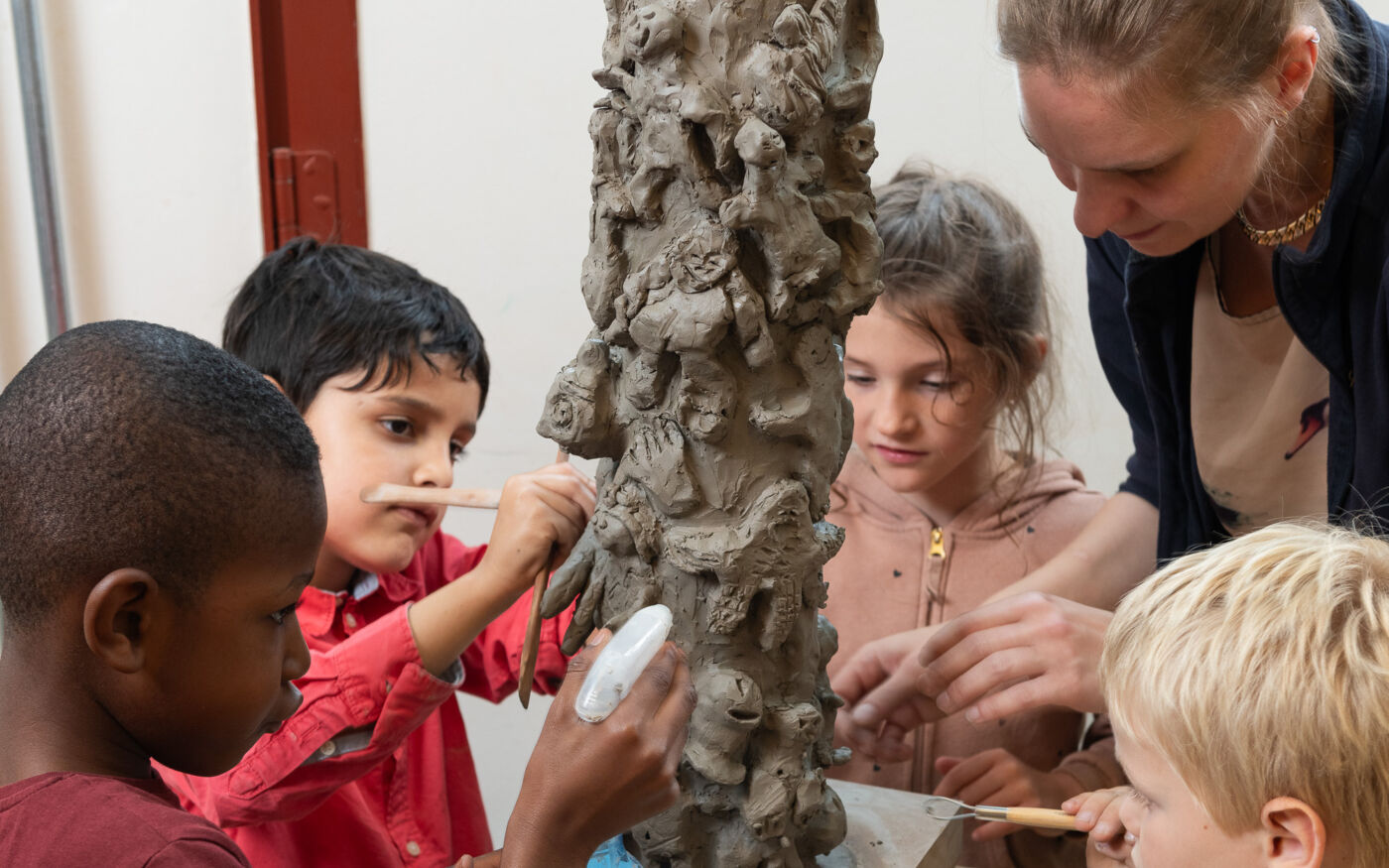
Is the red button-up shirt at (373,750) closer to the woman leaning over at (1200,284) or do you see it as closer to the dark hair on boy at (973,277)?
the woman leaning over at (1200,284)

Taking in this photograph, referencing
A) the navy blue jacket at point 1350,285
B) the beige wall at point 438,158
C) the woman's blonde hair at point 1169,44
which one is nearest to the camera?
the woman's blonde hair at point 1169,44

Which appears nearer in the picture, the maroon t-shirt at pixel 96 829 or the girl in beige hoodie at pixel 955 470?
the maroon t-shirt at pixel 96 829

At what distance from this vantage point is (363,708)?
1220 millimetres

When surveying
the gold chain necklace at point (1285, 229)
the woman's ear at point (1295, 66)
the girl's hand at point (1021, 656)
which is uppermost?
the woman's ear at point (1295, 66)

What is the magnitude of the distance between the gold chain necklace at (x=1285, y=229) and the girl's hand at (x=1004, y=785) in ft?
2.19

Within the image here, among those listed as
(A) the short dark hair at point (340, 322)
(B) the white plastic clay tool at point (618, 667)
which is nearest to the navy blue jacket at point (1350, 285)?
(B) the white plastic clay tool at point (618, 667)

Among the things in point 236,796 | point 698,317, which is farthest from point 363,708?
point 698,317

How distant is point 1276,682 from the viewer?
83 cm

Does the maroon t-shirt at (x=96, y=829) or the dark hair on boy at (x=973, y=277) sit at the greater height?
the dark hair on boy at (x=973, y=277)

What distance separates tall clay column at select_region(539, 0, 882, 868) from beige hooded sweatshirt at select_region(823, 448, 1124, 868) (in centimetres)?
58

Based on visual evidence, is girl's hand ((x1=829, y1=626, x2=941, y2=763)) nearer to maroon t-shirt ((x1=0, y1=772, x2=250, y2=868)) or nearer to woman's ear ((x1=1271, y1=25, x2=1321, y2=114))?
woman's ear ((x1=1271, y1=25, x2=1321, y2=114))

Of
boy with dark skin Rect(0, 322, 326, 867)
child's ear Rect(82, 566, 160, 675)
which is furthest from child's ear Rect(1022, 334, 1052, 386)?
child's ear Rect(82, 566, 160, 675)

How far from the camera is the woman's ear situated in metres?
1.07

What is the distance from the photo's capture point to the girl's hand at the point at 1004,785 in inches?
54.6
